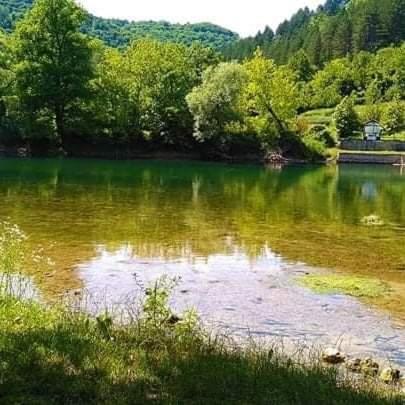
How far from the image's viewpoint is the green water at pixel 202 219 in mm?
19953

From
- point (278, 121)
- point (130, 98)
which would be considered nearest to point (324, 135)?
point (278, 121)

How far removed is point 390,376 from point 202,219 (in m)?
19.4

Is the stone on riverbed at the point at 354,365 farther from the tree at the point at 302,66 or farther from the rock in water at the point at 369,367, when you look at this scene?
the tree at the point at 302,66

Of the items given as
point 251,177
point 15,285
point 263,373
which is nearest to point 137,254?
point 15,285

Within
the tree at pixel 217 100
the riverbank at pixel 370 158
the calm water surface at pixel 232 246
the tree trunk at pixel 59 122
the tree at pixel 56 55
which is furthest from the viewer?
the riverbank at pixel 370 158

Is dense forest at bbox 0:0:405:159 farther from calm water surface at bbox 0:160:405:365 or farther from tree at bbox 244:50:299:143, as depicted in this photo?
calm water surface at bbox 0:160:405:365

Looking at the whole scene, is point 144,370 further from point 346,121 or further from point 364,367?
point 346,121

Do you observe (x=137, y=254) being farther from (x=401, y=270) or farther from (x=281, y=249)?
(x=401, y=270)

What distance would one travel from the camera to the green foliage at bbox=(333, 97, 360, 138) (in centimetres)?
10625

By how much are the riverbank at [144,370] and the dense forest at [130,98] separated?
6779 centimetres

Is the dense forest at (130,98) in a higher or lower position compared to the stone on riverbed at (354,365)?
higher

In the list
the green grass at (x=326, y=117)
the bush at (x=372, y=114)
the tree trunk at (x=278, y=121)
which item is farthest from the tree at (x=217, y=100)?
the bush at (x=372, y=114)

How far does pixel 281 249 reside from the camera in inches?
870

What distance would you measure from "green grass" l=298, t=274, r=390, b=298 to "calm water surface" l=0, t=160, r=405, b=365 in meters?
0.35
